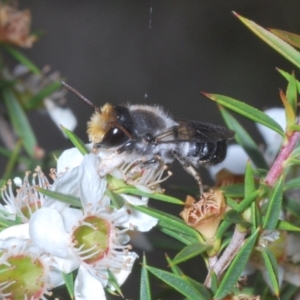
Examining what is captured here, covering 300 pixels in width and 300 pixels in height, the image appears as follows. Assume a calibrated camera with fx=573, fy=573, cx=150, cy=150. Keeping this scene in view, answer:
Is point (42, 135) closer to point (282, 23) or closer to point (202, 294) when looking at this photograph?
point (282, 23)

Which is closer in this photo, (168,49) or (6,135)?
(6,135)

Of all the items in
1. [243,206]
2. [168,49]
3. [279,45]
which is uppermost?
[279,45]

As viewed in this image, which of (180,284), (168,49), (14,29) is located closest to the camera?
(180,284)

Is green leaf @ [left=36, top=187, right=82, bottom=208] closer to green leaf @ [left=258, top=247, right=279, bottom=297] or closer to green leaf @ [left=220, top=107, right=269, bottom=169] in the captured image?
green leaf @ [left=258, top=247, right=279, bottom=297]

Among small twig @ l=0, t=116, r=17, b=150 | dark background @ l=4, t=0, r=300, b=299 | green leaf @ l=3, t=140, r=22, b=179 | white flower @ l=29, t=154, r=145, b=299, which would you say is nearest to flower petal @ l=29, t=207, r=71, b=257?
white flower @ l=29, t=154, r=145, b=299

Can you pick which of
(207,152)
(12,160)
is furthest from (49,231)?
(12,160)

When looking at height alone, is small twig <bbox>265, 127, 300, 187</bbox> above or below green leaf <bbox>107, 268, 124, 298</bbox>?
above

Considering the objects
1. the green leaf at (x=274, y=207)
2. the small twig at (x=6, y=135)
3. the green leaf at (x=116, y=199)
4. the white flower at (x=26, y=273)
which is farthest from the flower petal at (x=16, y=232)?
the small twig at (x=6, y=135)

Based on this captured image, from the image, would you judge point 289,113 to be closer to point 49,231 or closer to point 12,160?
point 49,231
